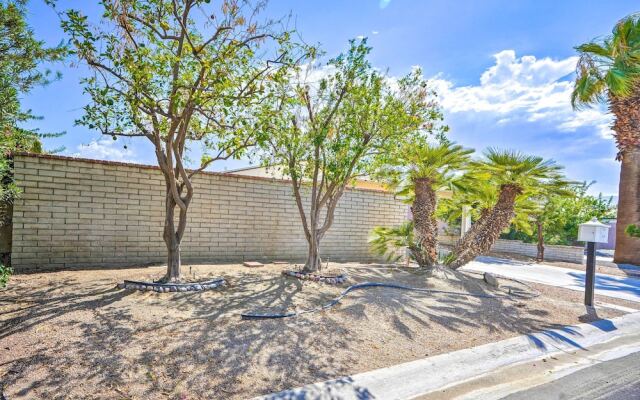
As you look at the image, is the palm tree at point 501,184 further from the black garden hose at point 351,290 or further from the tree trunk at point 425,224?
the black garden hose at point 351,290

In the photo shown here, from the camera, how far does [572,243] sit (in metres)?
19.2

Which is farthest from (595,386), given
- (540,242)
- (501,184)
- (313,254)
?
(540,242)

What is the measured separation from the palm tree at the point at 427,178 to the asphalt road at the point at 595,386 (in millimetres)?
4635

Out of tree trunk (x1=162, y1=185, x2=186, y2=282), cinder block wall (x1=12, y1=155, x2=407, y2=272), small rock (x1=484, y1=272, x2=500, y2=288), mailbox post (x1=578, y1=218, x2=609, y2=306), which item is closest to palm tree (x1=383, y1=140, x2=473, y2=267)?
small rock (x1=484, y1=272, x2=500, y2=288)

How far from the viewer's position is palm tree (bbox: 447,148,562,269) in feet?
26.9

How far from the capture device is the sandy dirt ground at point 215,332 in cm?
301

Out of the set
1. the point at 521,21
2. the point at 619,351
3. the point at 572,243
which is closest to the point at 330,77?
the point at 521,21

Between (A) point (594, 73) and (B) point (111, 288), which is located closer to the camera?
(B) point (111, 288)

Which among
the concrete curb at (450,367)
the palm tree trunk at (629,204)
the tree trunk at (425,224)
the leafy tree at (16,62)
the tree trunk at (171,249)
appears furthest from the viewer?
the palm tree trunk at (629,204)

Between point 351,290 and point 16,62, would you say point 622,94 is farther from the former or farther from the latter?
point 16,62

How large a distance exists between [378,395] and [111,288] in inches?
171

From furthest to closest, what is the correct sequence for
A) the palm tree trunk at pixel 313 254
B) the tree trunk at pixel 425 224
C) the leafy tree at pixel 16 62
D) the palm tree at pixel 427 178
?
the tree trunk at pixel 425 224, the palm tree at pixel 427 178, the palm tree trunk at pixel 313 254, the leafy tree at pixel 16 62

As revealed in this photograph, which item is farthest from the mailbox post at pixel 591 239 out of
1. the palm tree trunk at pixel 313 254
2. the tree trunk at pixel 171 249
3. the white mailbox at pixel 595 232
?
the tree trunk at pixel 171 249

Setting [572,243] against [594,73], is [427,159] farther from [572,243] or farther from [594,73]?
[572,243]
